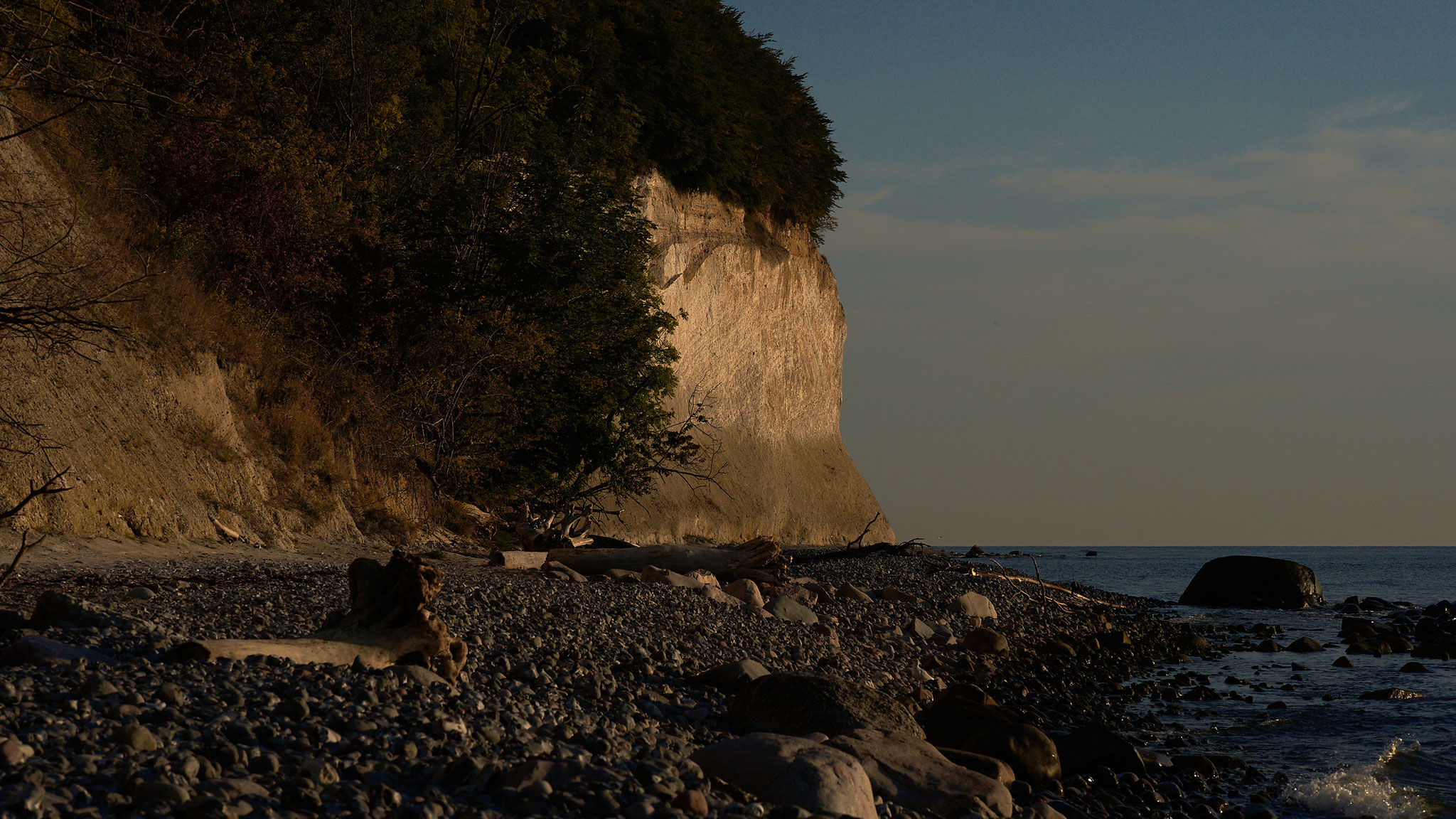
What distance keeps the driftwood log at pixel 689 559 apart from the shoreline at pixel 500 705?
102 cm

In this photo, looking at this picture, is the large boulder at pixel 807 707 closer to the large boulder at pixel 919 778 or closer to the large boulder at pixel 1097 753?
the large boulder at pixel 919 778

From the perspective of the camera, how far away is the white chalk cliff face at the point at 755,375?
33.9m

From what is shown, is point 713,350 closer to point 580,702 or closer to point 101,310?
point 101,310

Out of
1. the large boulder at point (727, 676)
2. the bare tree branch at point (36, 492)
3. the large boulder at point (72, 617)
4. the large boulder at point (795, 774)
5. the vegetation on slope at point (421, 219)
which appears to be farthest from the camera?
the vegetation on slope at point (421, 219)

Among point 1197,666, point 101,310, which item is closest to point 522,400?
point 101,310

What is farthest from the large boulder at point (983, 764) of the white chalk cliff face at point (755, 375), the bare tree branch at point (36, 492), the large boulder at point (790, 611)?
the white chalk cliff face at point (755, 375)

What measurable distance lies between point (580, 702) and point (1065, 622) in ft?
46.2

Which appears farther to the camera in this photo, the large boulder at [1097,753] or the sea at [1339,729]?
the sea at [1339,729]

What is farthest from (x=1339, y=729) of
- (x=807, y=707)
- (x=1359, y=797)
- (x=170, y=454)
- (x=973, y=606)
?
(x=170, y=454)

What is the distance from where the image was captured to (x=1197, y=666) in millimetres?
15555

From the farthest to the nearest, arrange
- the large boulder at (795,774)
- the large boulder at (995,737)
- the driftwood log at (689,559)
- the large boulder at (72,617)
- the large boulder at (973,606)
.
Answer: the large boulder at (973,606)
the driftwood log at (689,559)
the large boulder at (995,737)
the large boulder at (72,617)
the large boulder at (795,774)

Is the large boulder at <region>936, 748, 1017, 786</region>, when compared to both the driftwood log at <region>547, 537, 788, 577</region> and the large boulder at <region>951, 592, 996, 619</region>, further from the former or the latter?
the large boulder at <region>951, 592, 996, 619</region>

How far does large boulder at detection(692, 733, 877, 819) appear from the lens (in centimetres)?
459

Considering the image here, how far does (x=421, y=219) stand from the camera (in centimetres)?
2081
